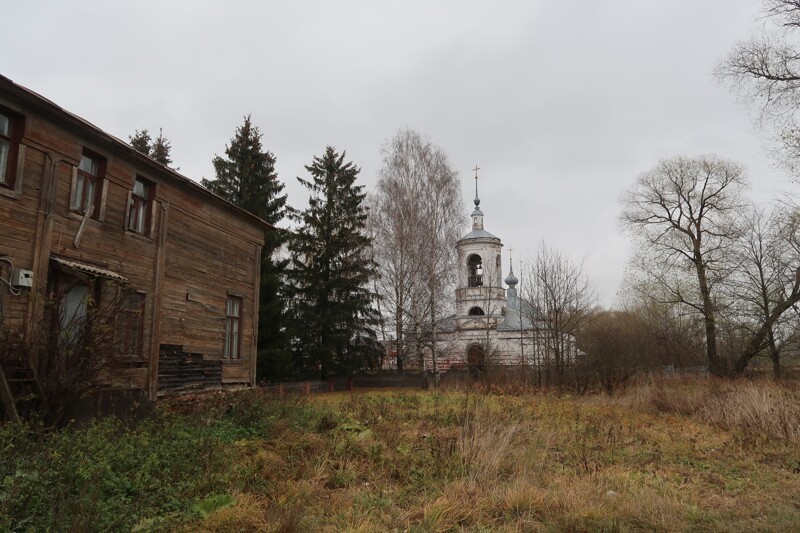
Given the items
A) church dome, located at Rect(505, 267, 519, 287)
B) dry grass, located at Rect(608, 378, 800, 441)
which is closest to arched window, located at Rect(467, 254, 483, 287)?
church dome, located at Rect(505, 267, 519, 287)

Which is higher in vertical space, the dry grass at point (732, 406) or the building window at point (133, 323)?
the building window at point (133, 323)

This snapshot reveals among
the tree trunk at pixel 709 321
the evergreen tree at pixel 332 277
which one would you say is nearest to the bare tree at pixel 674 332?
the tree trunk at pixel 709 321

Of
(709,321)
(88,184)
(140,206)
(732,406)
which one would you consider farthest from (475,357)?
(88,184)

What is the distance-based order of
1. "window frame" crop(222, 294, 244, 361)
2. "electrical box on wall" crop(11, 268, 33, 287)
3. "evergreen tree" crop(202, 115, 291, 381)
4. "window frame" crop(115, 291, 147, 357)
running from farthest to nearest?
"evergreen tree" crop(202, 115, 291, 381) < "window frame" crop(222, 294, 244, 361) < "window frame" crop(115, 291, 147, 357) < "electrical box on wall" crop(11, 268, 33, 287)

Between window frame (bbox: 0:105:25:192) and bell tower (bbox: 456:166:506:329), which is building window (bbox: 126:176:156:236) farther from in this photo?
bell tower (bbox: 456:166:506:329)

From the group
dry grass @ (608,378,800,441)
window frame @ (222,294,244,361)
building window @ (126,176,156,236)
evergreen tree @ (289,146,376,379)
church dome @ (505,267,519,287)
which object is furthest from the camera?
church dome @ (505,267,519,287)

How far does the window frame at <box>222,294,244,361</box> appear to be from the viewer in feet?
49.2

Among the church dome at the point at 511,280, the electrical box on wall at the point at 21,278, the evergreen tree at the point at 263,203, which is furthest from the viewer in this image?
the church dome at the point at 511,280

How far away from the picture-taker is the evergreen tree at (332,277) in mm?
28156

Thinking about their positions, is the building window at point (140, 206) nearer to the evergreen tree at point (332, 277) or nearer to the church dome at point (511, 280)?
the evergreen tree at point (332, 277)

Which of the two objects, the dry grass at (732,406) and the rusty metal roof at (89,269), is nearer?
the rusty metal roof at (89,269)

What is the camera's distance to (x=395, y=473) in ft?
24.9

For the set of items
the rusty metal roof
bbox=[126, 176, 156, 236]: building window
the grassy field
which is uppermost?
bbox=[126, 176, 156, 236]: building window

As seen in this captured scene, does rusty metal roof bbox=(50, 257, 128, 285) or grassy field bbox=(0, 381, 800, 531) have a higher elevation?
rusty metal roof bbox=(50, 257, 128, 285)
